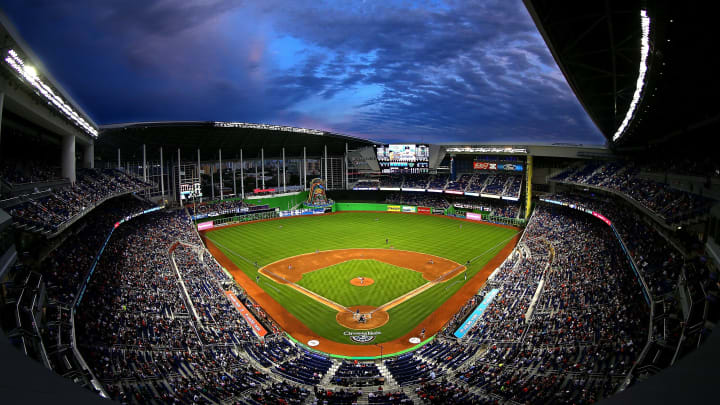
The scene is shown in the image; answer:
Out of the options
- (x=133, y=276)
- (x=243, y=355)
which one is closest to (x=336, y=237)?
(x=133, y=276)

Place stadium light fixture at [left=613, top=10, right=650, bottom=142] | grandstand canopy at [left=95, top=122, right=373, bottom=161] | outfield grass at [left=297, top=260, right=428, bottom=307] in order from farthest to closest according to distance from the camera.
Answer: grandstand canopy at [left=95, top=122, right=373, bottom=161] < outfield grass at [left=297, top=260, right=428, bottom=307] < stadium light fixture at [left=613, top=10, right=650, bottom=142]

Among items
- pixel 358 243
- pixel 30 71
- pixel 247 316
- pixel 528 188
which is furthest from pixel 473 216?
pixel 30 71

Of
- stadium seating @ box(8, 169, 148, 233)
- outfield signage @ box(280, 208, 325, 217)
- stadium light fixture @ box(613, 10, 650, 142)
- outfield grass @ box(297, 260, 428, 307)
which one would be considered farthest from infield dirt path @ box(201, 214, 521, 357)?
outfield signage @ box(280, 208, 325, 217)

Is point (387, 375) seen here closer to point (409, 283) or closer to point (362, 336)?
point (362, 336)

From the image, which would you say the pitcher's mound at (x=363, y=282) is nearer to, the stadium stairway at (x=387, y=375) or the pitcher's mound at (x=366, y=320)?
the pitcher's mound at (x=366, y=320)

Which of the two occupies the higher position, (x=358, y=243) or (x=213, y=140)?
(x=213, y=140)

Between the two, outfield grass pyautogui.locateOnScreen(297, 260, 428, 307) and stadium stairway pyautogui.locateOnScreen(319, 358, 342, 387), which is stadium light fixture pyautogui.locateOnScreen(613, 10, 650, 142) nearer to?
stadium stairway pyautogui.locateOnScreen(319, 358, 342, 387)
